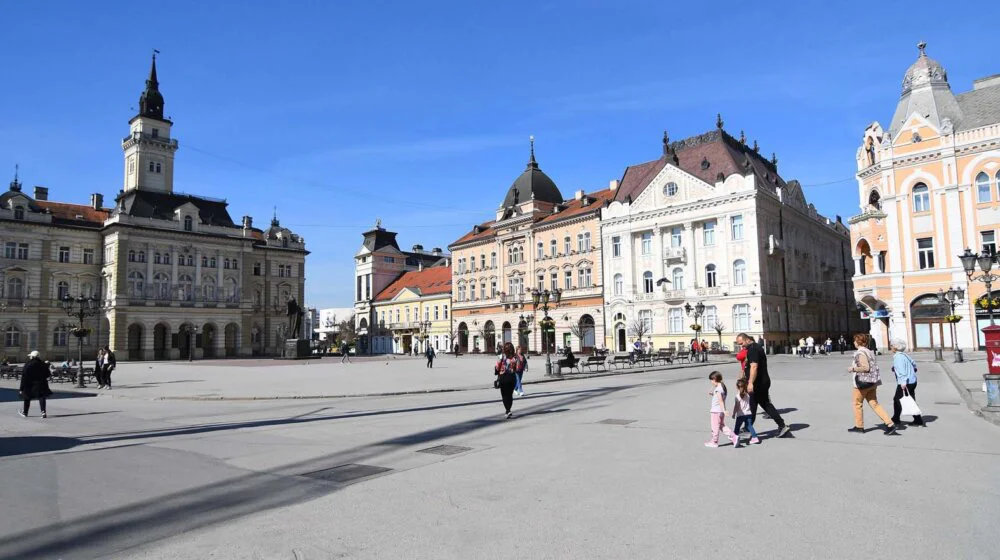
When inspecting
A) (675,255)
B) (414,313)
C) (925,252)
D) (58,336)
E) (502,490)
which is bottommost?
(502,490)

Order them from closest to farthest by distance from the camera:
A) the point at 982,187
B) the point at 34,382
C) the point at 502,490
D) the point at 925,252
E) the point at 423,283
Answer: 1. the point at 502,490
2. the point at 34,382
3. the point at 982,187
4. the point at 925,252
5. the point at 423,283

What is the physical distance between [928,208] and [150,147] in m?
81.1

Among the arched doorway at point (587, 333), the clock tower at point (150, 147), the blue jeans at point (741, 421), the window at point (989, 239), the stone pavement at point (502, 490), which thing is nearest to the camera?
the stone pavement at point (502, 490)

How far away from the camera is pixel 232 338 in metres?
75.4

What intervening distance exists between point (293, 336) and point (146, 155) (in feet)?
121

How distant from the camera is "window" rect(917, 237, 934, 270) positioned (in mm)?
42688

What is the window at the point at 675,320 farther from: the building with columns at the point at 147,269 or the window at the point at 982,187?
the building with columns at the point at 147,269

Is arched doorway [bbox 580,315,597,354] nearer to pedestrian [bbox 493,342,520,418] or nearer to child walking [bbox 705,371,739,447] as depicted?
pedestrian [bbox 493,342,520,418]

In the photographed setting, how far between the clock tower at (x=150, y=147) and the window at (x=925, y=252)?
261 feet

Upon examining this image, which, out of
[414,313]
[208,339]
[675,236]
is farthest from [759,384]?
[208,339]

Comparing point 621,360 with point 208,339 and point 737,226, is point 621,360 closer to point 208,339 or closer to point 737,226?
point 737,226

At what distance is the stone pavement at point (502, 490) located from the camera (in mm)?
5270

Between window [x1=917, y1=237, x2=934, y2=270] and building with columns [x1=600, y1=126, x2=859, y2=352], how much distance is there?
33.5ft

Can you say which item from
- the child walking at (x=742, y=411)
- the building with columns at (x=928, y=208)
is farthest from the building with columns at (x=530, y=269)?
the child walking at (x=742, y=411)
